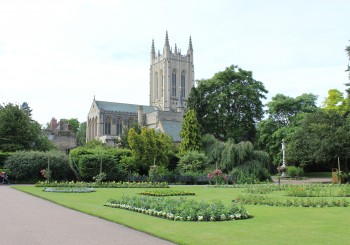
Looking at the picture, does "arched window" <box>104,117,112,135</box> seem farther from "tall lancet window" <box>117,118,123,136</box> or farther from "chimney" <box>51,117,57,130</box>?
"chimney" <box>51,117,57,130</box>

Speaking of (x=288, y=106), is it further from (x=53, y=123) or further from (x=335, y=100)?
(x=53, y=123)

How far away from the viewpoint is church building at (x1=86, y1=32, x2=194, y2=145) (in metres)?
96.3

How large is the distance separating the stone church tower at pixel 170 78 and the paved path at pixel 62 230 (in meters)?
102

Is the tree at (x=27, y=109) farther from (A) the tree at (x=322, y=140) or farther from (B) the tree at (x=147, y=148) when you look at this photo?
(A) the tree at (x=322, y=140)

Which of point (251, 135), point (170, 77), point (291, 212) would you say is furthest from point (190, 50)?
point (291, 212)

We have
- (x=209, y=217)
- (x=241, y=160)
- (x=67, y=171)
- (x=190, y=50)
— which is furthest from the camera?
(x=190, y=50)

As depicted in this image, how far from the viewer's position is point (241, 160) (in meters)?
40.0

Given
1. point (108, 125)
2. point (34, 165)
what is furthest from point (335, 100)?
point (108, 125)

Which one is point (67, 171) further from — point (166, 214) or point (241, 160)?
point (166, 214)

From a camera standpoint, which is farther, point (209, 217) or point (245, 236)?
point (209, 217)

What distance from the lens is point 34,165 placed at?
35.6 metres

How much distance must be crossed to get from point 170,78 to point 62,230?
108749 millimetres

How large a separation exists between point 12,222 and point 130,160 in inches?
1116

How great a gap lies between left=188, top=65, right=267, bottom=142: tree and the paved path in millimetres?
35891
